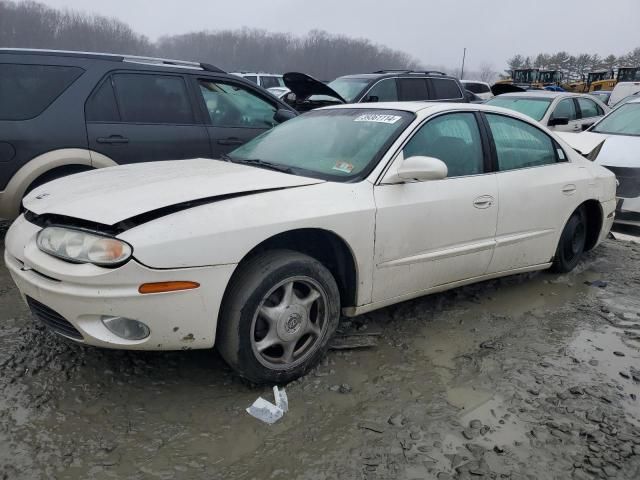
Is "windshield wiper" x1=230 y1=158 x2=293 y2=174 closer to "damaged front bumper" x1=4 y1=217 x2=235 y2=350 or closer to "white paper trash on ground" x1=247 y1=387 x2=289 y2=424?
"damaged front bumper" x1=4 y1=217 x2=235 y2=350

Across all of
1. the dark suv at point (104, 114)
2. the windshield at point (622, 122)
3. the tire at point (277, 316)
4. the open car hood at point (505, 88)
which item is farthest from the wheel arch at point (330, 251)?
the open car hood at point (505, 88)

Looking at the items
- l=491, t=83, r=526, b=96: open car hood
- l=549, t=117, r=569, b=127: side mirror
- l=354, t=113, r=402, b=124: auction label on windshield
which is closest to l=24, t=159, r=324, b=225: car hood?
l=354, t=113, r=402, b=124: auction label on windshield

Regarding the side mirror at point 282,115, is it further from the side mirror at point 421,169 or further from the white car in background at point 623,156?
the white car in background at point 623,156

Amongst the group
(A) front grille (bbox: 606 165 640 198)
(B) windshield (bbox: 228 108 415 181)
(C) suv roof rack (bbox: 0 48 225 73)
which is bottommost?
(A) front grille (bbox: 606 165 640 198)

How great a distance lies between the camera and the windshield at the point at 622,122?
687cm

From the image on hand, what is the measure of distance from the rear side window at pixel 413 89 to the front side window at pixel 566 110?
7.94 ft

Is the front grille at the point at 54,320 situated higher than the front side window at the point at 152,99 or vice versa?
the front side window at the point at 152,99

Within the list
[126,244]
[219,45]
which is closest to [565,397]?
[126,244]

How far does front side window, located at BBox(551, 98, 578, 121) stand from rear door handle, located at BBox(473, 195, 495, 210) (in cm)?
698

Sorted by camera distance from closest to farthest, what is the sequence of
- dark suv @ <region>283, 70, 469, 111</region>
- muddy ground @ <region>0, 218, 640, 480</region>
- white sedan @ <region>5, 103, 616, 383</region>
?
1. muddy ground @ <region>0, 218, 640, 480</region>
2. white sedan @ <region>5, 103, 616, 383</region>
3. dark suv @ <region>283, 70, 469, 111</region>

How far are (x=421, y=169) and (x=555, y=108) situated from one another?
7857 mm

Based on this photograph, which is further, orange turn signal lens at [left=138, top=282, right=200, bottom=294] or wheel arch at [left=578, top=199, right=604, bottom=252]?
wheel arch at [left=578, top=199, right=604, bottom=252]

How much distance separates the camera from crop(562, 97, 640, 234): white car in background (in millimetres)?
5659

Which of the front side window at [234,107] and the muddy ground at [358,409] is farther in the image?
the front side window at [234,107]
